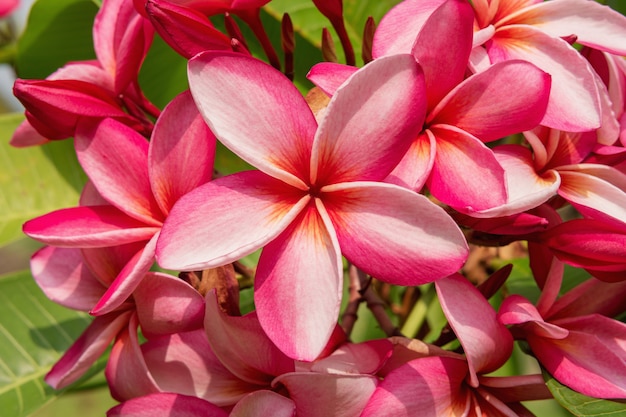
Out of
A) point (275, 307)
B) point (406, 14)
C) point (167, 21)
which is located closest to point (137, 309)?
point (275, 307)

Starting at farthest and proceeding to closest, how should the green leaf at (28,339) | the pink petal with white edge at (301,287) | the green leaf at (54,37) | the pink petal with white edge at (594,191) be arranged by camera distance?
1. the green leaf at (54,37)
2. the green leaf at (28,339)
3. the pink petal with white edge at (594,191)
4. the pink petal with white edge at (301,287)

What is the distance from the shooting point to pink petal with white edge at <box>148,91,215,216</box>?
0.75 metres

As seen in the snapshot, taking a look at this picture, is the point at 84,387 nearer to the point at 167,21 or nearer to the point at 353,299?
the point at 353,299

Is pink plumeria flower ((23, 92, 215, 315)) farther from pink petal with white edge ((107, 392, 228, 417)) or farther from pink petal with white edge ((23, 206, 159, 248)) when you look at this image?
pink petal with white edge ((107, 392, 228, 417))

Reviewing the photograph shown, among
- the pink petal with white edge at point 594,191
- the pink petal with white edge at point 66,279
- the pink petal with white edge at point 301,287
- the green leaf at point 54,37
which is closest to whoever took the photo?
the pink petal with white edge at point 301,287

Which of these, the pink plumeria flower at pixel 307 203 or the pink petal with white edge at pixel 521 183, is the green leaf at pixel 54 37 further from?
the pink petal with white edge at pixel 521 183

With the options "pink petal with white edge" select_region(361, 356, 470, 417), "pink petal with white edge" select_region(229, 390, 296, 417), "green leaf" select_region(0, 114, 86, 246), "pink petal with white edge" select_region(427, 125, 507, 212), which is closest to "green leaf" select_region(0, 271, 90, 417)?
"green leaf" select_region(0, 114, 86, 246)

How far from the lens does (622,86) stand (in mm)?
851

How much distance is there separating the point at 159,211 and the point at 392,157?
0.28 meters

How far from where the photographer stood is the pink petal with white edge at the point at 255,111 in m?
0.66

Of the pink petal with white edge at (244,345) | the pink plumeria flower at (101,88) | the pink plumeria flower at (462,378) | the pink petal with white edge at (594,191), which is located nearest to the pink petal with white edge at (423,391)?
the pink plumeria flower at (462,378)

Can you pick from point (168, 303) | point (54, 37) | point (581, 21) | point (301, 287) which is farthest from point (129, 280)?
point (54, 37)

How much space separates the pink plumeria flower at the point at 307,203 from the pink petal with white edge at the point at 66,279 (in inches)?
11.4

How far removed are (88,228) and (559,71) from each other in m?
0.54
